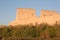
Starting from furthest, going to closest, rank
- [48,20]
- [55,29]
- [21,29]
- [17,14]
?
[17,14] → [48,20] → [21,29] → [55,29]

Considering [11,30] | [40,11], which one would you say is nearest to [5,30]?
[11,30]

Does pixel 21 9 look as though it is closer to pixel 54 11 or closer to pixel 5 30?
pixel 54 11

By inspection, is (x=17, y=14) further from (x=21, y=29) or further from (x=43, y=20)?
(x=21, y=29)

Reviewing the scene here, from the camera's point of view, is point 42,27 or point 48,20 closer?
point 42,27

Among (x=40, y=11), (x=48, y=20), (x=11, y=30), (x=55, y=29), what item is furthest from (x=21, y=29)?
(x=40, y=11)

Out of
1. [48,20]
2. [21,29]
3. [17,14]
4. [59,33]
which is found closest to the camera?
[59,33]

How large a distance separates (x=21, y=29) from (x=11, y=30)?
138cm

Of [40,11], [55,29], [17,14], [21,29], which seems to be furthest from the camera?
[17,14]

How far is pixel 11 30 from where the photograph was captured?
1756 cm

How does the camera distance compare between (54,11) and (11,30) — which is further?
(54,11)

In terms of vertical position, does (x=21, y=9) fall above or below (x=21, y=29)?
above

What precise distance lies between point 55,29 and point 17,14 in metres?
17.6

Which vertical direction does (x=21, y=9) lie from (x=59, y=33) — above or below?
above

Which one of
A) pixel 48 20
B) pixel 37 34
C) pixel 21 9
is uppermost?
pixel 21 9
